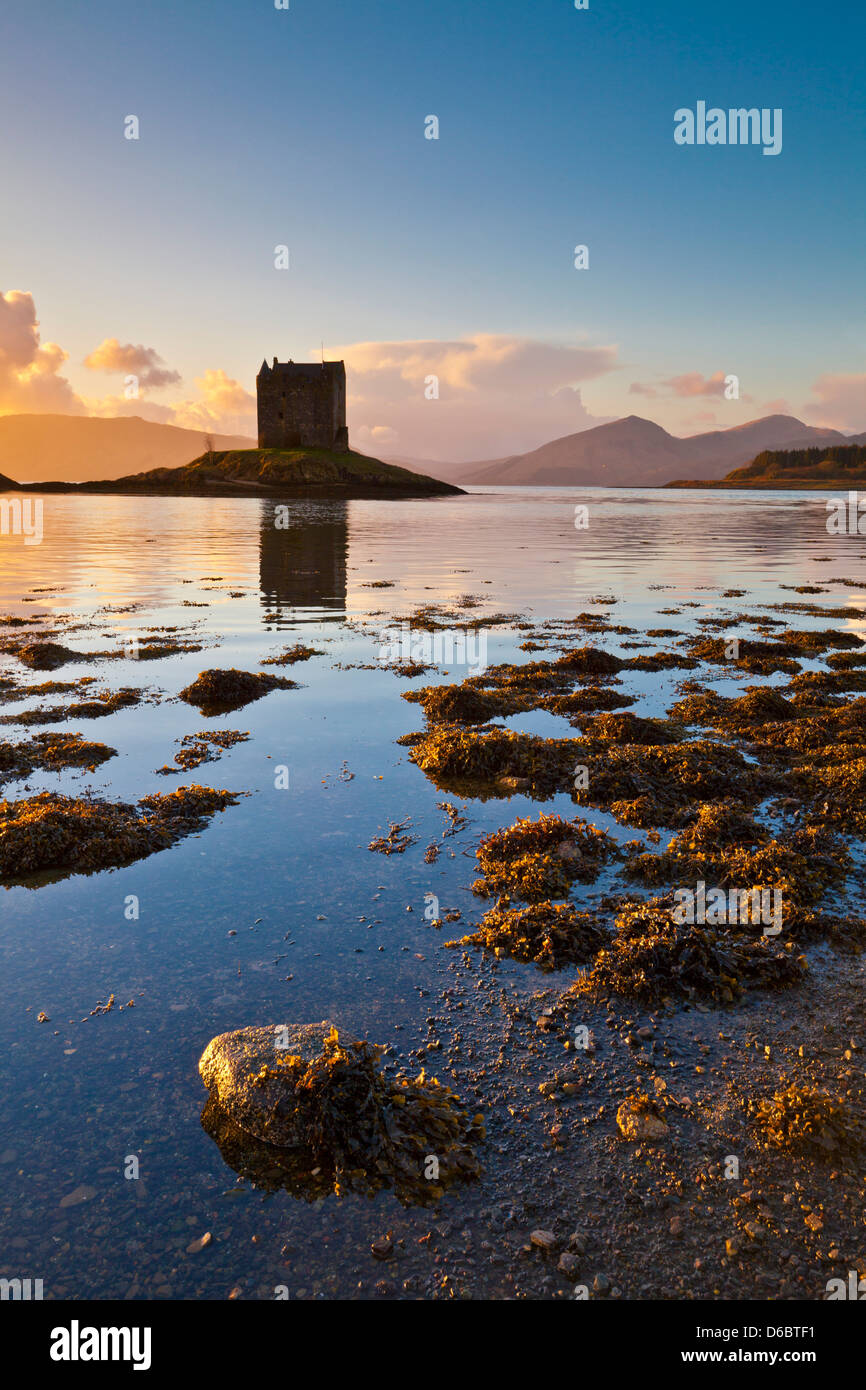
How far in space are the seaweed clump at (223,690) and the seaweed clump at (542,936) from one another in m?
8.73

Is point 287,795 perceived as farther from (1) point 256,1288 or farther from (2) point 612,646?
(2) point 612,646

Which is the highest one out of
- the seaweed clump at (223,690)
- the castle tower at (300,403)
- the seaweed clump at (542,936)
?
the castle tower at (300,403)

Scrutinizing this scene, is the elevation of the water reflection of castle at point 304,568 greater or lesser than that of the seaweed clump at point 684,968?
greater

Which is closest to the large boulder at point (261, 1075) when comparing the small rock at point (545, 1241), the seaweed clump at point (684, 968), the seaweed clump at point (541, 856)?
the small rock at point (545, 1241)

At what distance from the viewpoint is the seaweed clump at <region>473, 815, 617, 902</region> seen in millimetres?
7586

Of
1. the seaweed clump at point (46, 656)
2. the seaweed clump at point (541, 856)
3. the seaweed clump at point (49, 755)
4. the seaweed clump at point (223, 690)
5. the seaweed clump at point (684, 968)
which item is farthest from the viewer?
Answer: the seaweed clump at point (46, 656)

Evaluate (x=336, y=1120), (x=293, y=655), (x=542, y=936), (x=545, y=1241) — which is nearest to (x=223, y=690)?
(x=293, y=655)

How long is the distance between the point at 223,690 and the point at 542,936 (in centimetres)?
985

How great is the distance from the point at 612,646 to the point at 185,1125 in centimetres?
1684

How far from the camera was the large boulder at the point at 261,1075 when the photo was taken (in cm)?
465

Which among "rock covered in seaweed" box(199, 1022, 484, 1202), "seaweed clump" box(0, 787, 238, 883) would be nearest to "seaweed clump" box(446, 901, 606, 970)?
"rock covered in seaweed" box(199, 1022, 484, 1202)

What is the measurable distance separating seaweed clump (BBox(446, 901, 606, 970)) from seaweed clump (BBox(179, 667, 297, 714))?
8.73 meters

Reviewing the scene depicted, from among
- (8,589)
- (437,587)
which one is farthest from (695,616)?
(8,589)

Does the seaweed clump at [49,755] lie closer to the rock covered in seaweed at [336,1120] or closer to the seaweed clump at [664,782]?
the rock covered in seaweed at [336,1120]
